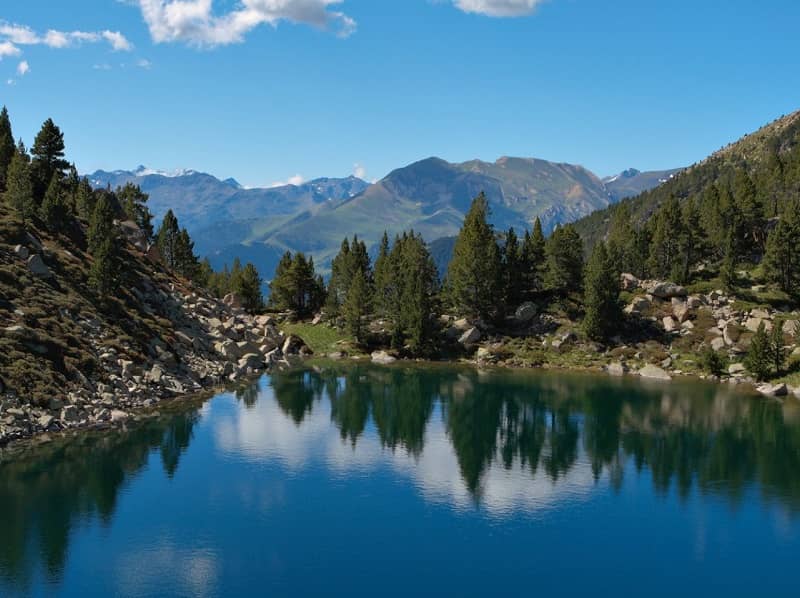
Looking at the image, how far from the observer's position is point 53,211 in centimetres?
10556

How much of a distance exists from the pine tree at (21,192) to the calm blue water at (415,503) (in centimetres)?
4194

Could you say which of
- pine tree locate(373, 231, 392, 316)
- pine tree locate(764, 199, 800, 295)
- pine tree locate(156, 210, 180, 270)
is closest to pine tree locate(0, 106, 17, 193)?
pine tree locate(156, 210, 180, 270)

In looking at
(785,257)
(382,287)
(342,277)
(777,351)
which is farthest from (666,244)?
(342,277)

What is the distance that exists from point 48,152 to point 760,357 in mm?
127898

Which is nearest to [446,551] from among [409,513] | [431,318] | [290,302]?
[409,513]

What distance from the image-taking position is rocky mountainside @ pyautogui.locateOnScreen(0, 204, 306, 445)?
70.8m

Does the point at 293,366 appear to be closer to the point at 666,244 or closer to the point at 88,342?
the point at 88,342

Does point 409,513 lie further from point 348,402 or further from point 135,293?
point 135,293

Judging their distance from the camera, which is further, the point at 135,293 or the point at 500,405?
the point at 135,293

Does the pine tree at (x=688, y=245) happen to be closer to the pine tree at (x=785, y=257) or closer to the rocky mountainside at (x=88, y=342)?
the pine tree at (x=785, y=257)

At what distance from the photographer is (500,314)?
140 metres

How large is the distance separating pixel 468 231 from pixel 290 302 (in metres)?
50.6

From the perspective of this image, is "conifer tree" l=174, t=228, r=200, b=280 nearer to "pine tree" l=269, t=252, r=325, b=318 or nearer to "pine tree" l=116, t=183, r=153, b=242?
"pine tree" l=116, t=183, r=153, b=242

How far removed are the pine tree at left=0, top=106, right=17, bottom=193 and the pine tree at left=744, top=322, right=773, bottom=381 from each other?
12439 centimetres
